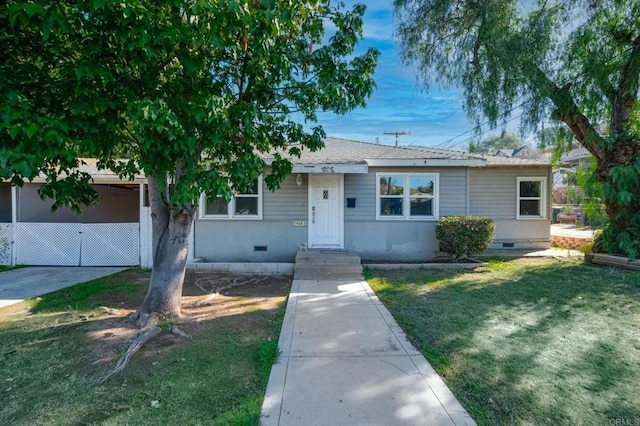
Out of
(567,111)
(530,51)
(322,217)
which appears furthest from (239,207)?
(567,111)

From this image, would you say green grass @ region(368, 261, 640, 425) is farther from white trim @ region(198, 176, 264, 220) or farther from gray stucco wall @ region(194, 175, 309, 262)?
white trim @ region(198, 176, 264, 220)

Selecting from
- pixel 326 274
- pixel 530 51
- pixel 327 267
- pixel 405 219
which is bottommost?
pixel 326 274

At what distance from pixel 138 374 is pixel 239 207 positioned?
21.8ft

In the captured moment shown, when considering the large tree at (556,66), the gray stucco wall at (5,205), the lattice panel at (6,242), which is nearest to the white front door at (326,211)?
the large tree at (556,66)

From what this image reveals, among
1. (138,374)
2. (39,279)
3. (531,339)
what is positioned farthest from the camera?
(39,279)

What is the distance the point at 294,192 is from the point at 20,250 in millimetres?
7790

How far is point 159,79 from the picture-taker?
3939mm

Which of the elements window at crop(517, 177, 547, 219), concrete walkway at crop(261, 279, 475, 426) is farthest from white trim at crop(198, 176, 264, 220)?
window at crop(517, 177, 547, 219)

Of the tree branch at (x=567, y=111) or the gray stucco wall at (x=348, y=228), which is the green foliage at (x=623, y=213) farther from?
the gray stucco wall at (x=348, y=228)

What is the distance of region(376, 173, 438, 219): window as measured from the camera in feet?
32.8

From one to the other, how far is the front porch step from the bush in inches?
100

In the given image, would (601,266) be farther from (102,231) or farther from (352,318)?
(102,231)

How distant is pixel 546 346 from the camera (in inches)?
161

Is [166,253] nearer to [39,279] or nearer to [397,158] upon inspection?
[39,279]
